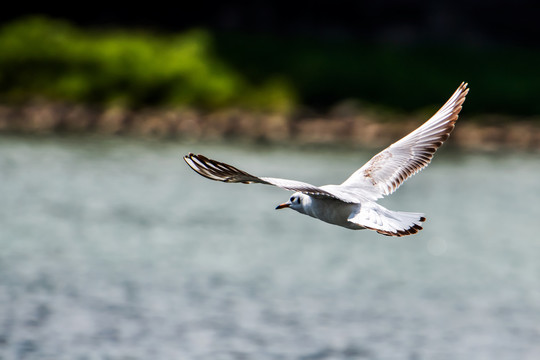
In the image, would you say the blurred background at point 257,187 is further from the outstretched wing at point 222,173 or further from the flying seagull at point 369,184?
the outstretched wing at point 222,173

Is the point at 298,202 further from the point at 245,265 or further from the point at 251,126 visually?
the point at 251,126

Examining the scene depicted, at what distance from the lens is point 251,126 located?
30.8m

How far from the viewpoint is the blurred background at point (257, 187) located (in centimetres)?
1353

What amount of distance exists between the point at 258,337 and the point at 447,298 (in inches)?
158

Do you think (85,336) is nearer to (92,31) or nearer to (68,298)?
(68,298)

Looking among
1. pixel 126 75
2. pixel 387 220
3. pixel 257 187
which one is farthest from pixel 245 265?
pixel 126 75

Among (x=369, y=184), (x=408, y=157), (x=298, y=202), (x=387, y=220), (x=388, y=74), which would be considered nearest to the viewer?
(x=387, y=220)

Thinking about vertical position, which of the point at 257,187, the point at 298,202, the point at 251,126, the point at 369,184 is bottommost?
the point at 298,202

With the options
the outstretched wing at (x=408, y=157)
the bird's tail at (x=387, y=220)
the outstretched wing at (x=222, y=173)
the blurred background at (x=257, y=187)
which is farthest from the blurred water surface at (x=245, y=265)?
the outstretched wing at (x=222, y=173)

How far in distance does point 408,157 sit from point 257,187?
1625 cm

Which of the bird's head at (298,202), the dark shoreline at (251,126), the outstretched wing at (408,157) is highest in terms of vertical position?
the dark shoreline at (251,126)

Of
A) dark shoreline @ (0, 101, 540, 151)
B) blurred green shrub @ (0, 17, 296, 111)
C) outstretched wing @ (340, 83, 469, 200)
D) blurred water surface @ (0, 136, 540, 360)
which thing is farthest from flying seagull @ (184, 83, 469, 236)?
blurred green shrub @ (0, 17, 296, 111)

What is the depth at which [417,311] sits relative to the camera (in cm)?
1477

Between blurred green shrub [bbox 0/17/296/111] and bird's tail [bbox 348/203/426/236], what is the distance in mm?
23616
